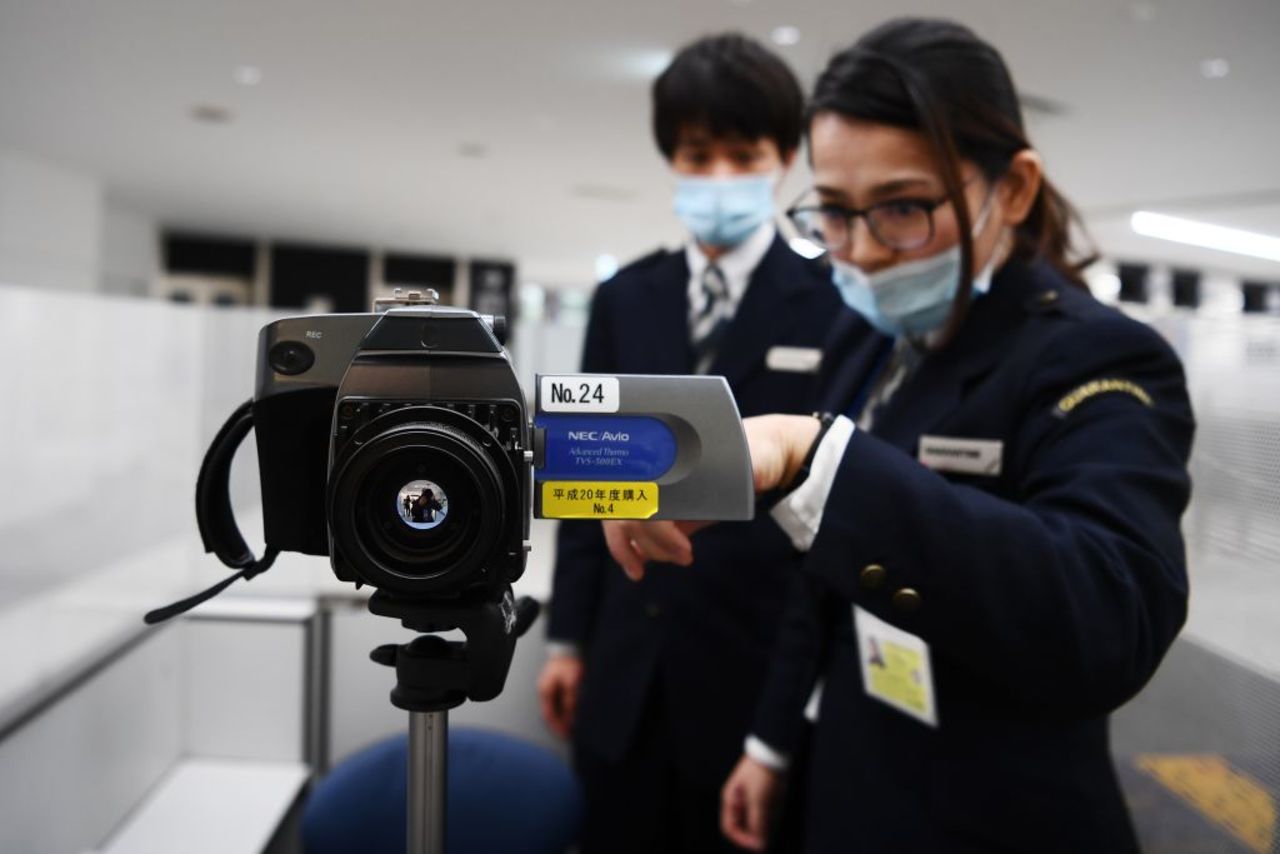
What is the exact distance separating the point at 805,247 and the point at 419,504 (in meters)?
0.72

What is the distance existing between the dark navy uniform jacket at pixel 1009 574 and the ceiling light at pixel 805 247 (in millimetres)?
128

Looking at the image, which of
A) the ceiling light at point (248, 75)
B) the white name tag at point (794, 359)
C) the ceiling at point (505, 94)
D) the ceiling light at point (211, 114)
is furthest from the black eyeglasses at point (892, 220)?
the ceiling light at point (211, 114)

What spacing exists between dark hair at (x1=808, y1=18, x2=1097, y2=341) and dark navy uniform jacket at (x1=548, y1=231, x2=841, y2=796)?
0.85 ft

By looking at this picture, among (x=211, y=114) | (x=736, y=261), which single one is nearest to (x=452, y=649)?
(x=736, y=261)

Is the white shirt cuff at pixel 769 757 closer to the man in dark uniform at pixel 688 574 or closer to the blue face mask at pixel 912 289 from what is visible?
the man in dark uniform at pixel 688 574

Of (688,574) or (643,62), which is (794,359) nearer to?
(688,574)

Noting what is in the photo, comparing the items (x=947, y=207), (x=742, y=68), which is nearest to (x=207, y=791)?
(x=947, y=207)

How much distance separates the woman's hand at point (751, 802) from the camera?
1053mm

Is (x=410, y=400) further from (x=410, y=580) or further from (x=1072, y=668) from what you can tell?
(x=1072, y=668)

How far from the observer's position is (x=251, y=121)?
6250 millimetres

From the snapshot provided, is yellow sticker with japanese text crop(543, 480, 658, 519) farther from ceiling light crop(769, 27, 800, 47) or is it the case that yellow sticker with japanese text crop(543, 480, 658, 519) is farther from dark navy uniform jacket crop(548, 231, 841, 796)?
ceiling light crop(769, 27, 800, 47)

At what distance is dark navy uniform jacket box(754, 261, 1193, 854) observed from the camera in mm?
609

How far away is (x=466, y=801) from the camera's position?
0.76 metres

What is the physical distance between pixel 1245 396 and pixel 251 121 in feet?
22.0
